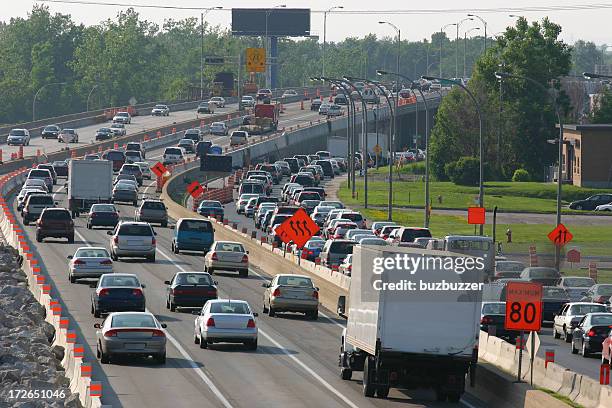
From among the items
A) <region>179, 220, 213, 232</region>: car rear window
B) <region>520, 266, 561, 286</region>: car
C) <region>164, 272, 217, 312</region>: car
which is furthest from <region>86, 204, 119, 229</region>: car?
<region>164, 272, 217, 312</region>: car

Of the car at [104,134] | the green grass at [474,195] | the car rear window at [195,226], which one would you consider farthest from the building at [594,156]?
the car rear window at [195,226]

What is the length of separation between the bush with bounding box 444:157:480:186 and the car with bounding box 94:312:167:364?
316 ft

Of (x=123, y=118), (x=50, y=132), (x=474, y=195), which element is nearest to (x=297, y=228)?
(x=474, y=195)

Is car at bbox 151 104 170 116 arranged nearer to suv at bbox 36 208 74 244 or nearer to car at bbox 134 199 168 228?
car at bbox 134 199 168 228

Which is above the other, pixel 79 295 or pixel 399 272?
pixel 399 272

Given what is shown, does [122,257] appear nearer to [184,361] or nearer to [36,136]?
[184,361]

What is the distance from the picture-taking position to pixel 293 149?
159 metres

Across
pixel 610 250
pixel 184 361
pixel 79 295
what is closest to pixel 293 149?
pixel 610 250

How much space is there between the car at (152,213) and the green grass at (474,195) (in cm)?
2838

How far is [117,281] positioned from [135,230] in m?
18.0

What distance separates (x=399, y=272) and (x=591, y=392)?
432 centimetres

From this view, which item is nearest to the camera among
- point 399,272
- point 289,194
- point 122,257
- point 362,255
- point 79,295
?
point 399,272

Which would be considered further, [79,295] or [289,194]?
[289,194]

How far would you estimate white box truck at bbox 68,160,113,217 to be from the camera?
81.2m
